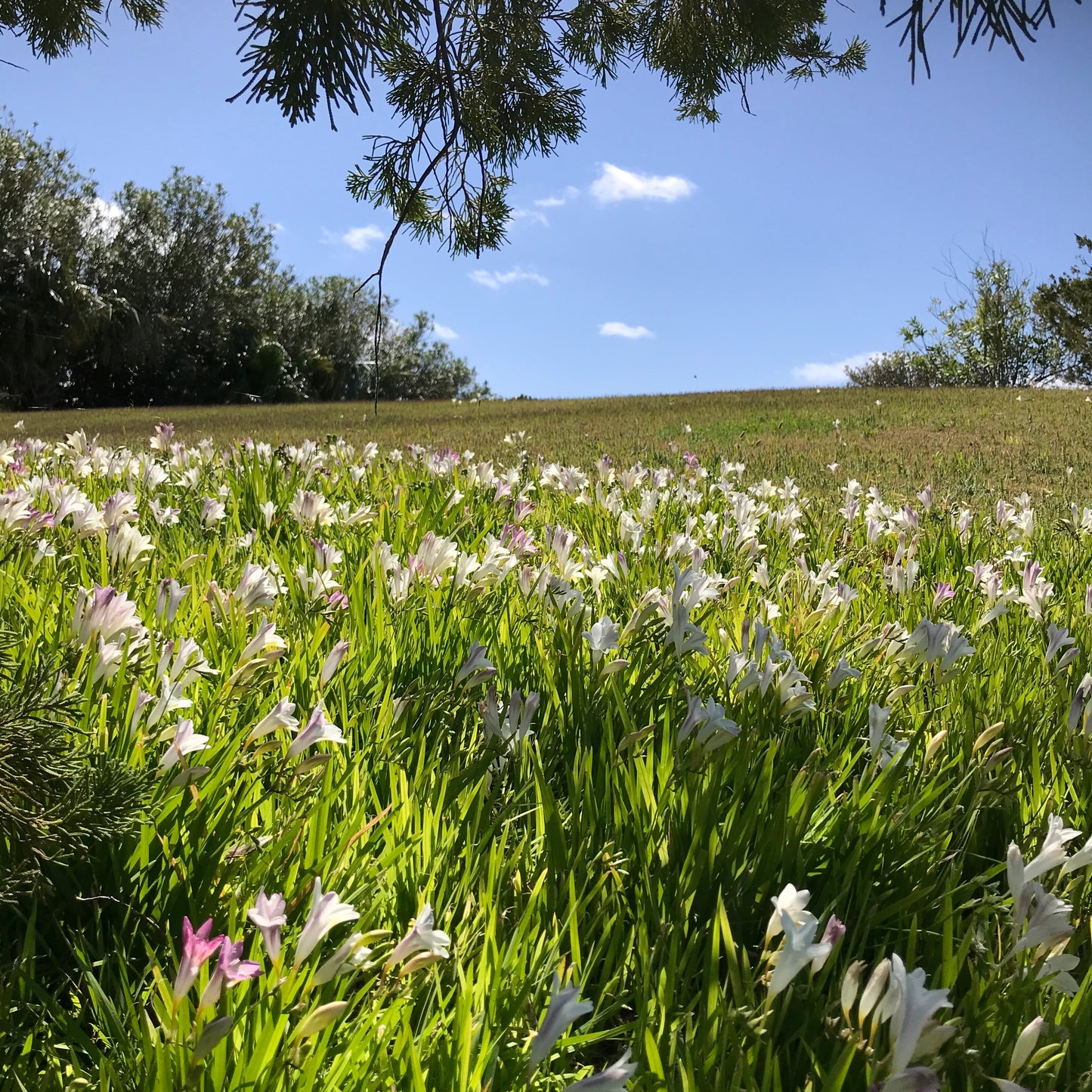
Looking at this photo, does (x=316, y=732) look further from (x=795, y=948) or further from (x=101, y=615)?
(x=795, y=948)

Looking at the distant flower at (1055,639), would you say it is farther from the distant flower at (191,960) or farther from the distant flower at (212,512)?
the distant flower at (212,512)

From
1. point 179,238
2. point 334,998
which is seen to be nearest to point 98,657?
point 334,998

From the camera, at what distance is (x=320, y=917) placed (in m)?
0.98

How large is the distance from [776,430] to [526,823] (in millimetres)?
9722

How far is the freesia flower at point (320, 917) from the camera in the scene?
98 cm

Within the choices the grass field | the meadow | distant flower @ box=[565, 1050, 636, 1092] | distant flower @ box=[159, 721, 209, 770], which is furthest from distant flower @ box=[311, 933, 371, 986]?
the grass field

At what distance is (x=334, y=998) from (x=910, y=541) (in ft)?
9.75

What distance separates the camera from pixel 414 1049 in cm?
96

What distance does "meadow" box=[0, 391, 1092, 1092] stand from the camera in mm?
1037

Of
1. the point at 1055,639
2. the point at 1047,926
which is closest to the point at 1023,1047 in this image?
the point at 1047,926

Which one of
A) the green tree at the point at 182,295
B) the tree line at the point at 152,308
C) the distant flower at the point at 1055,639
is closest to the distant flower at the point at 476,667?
the distant flower at the point at 1055,639

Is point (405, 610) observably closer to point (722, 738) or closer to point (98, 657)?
point (98, 657)

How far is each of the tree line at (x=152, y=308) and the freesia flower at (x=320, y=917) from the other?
94.9 ft

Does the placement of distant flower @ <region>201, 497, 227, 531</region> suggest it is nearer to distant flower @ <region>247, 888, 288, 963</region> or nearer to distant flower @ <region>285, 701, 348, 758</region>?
distant flower @ <region>285, 701, 348, 758</region>
